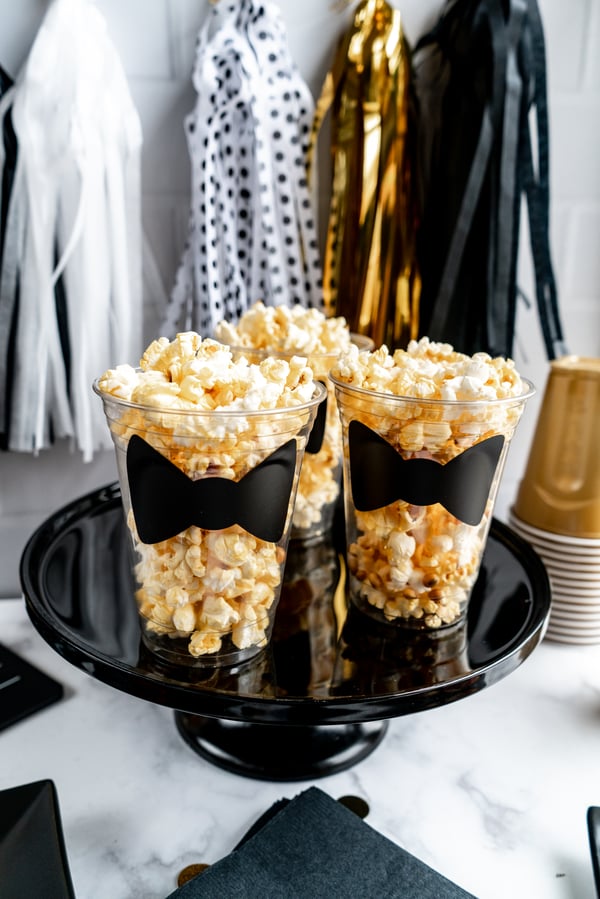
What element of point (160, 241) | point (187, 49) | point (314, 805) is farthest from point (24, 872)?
point (187, 49)

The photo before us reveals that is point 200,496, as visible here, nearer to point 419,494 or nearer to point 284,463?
point 284,463

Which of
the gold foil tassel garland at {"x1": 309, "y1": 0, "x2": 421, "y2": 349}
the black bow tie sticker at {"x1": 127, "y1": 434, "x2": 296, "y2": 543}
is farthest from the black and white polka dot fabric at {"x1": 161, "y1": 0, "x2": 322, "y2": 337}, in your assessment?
the black bow tie sticker at {"x1": 127, "y1": 434, "x2": 296, "y2": 543}

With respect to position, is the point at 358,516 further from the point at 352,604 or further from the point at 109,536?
the point at 109,536

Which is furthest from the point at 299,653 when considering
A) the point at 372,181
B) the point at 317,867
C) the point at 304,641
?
the point at 372,181

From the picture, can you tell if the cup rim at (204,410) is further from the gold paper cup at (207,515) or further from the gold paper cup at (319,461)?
the gold paper cup at (319,461)

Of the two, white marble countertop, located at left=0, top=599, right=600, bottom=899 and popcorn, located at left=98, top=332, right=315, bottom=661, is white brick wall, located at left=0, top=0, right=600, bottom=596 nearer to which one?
white marble countertop, located at left=0, top=599, right=600, bottom=899
